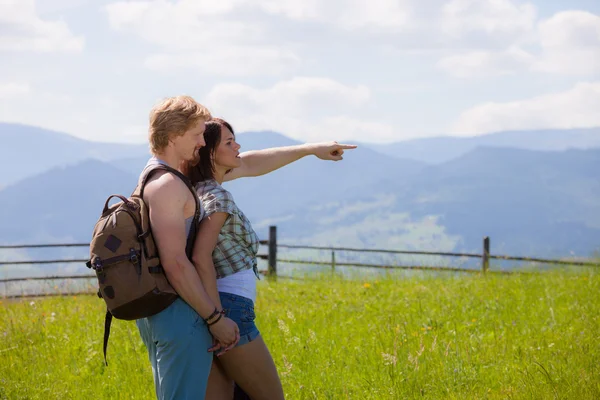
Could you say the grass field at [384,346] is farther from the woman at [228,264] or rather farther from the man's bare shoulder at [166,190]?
the man's bare shoulder at [166,190]

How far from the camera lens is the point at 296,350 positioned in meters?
5.50

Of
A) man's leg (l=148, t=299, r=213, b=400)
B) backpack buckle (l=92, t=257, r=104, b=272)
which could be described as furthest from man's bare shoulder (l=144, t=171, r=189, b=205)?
man's leg (l=148, t=299, r=213, b=400)

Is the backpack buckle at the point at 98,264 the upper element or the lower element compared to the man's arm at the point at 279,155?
lower

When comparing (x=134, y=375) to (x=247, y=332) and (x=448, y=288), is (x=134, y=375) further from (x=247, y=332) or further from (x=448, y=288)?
(x=448, y=288)

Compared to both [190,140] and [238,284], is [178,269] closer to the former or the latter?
[238,284]

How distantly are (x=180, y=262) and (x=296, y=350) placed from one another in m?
2.96

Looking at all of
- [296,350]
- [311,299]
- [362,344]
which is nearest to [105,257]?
[296,350]

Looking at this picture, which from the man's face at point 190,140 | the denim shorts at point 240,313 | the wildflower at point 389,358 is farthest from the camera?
the wildflower at point 389,358

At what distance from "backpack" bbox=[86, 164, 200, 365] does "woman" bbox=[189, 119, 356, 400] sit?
167 mm

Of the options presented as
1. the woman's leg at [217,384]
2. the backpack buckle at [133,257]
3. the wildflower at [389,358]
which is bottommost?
the wildflower at [389,358]

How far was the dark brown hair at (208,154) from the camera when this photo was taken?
3.05 meters

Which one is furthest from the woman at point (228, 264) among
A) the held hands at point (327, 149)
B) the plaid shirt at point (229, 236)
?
the held hands at point (327, 149)

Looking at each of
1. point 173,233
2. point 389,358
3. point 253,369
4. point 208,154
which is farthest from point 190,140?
point 389,358

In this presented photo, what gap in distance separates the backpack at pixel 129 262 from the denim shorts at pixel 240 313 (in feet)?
0.89
